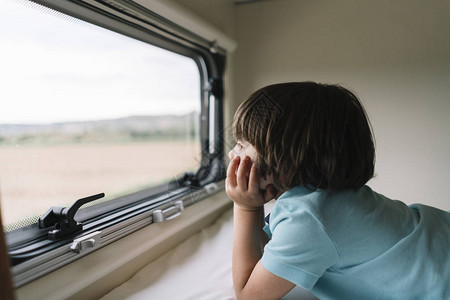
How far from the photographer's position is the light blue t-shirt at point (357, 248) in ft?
2.08

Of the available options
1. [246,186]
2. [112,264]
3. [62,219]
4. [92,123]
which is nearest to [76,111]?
Result: [92,123]

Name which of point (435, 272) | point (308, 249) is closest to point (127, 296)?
point (308, 249)

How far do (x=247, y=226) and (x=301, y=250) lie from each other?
21cm

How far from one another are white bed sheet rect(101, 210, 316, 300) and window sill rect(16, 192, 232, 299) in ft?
0.09

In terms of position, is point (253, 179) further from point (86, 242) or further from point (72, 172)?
point (72, 172)

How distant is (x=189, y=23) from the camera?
1174 mm

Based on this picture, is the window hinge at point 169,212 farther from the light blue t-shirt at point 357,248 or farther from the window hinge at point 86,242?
the light blue t-shirt at point 357,248

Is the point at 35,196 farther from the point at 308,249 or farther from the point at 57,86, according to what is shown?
the point at 308,249

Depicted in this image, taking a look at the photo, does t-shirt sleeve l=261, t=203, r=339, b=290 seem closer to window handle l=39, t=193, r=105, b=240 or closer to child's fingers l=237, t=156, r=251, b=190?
child's fingers l=237, t=156, r=251, b=190

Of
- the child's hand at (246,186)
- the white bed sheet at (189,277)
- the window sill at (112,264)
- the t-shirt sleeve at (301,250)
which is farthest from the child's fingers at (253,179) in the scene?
the window sill at (112,264)

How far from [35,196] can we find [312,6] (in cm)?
140

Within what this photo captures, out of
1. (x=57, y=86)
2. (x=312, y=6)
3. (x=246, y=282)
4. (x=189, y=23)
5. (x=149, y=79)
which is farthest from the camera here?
(x=312, y=6)

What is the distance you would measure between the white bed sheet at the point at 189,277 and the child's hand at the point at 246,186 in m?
0.26

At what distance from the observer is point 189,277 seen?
91 cm
